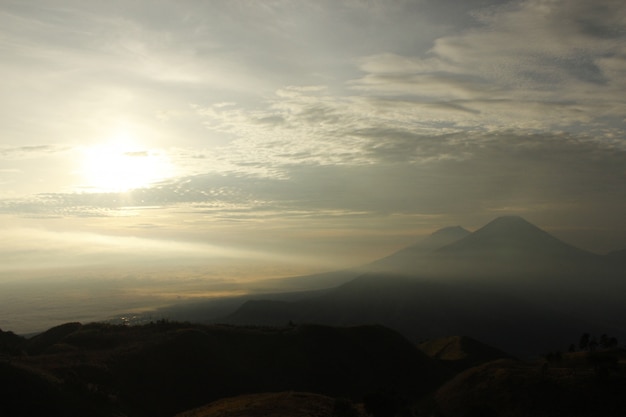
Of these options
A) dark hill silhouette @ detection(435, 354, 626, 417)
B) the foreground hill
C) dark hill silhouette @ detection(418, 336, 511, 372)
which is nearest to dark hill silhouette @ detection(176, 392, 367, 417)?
the foreground hill

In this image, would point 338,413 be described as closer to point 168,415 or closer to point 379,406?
point 379,406

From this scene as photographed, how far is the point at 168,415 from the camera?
210ft

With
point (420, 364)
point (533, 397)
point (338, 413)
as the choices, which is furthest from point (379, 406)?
point (420, 364)

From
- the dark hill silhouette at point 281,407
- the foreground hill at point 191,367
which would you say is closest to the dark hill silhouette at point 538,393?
the foreground hill at point 191,367

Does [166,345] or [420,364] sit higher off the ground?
[166,345]

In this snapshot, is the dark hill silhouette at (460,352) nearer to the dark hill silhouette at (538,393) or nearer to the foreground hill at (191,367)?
the foreground hill at (191,367)

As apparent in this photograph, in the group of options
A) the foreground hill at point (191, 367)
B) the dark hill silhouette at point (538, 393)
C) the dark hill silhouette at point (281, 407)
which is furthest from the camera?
the foreground hill at point (191, 367)

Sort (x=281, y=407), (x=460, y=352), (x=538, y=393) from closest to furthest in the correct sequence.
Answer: (x=281, y=407) → (x=538, y=393) → (x=460, y=352)

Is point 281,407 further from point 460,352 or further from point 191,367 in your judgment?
point 460,352

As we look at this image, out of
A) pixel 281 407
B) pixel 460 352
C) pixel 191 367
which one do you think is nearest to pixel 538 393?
pixel 281 407

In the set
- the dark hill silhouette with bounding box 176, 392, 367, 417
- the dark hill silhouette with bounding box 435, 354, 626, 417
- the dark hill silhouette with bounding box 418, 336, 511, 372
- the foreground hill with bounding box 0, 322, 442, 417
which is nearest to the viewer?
the dark hill silhouette with bounding box 176, 392, 367, 417

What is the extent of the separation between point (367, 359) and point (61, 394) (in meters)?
61.5

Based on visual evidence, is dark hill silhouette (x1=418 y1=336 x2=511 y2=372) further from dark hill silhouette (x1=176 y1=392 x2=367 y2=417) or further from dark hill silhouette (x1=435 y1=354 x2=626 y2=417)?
dark hill silhouette (x1=176 y1=392 x2=367 y2=417)

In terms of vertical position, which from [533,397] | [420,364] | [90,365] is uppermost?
[90,365]
